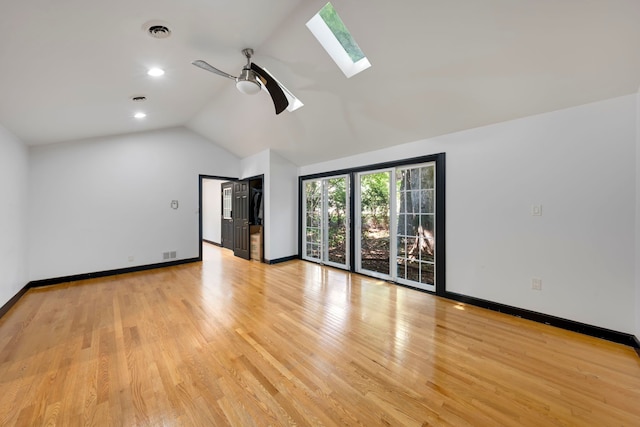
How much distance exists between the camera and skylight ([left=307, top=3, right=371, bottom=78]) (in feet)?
8.69

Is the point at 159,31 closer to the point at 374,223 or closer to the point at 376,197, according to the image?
the point at 376,197

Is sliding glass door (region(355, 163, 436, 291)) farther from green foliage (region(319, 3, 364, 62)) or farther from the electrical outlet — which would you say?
green foliage (region(319, 3, 364, 62))

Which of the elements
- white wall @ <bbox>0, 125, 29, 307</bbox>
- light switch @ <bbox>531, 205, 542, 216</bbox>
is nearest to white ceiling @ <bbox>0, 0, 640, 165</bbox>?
white wall @ <bbox>0, 125, 29, 307</bbox>

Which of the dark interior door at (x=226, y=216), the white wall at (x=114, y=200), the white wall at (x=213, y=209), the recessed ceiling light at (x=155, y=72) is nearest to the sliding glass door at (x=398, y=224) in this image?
the recessed ceiling light at (x=155, y=72)

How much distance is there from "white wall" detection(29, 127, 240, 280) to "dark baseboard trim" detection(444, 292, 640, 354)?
567cm

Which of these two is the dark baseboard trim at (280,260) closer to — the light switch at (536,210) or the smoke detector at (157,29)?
the smoke detector at (157,29)

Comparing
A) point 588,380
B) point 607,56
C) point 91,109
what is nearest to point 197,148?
point 91,109

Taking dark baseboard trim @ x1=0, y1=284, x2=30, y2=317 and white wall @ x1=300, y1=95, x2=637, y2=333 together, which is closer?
white wall @ x1=300, y1=95, x2=637, y2=333

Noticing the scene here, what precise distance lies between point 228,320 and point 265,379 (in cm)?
119

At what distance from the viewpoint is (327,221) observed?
5609mm

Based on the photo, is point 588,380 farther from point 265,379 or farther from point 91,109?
point 91,109

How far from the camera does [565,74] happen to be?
237 centimetres

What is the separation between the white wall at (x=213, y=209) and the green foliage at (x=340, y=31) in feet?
21.5

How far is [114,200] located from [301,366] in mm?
5061
